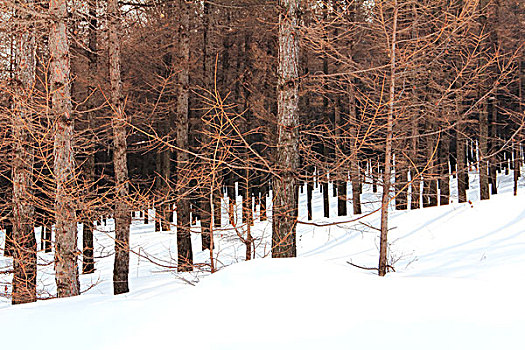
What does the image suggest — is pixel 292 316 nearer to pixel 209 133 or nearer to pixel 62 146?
pixel 209 133

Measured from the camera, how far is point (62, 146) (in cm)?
623

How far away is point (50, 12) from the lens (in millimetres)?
6023

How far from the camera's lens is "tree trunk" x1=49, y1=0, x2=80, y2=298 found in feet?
20.0

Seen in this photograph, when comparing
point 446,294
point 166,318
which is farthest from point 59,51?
point 446,294

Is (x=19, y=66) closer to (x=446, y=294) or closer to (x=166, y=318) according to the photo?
(x=166, y=318)

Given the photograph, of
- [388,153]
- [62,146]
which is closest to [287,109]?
[388,153]

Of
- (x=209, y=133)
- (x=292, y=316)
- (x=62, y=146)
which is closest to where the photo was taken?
(x=292, y=316)

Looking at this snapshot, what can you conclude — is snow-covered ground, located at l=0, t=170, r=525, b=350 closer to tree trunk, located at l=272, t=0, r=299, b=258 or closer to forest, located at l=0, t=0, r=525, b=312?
forest, located at l=0, t=0, r=525, b=312

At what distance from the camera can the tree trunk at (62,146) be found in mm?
6109

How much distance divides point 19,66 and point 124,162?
2.73 metres

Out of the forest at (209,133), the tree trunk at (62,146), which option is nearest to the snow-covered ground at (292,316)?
the forest at (209,133)

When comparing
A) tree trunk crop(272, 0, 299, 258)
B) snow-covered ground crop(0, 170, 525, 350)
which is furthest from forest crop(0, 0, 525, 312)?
snow-covered ground crop(0, 170, 525, 350)

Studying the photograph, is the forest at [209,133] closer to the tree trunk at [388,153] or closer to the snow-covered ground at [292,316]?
the tree trunk at [388,153]

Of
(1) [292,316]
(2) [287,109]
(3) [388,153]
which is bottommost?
(1) [292,316]
